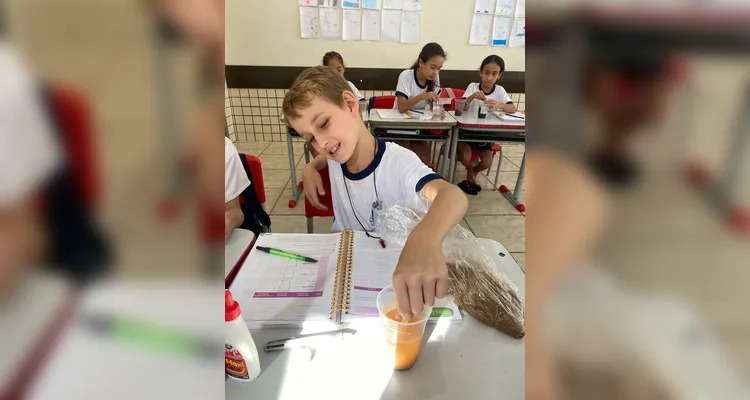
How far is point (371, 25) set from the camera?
4.05 m

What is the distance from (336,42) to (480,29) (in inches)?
62.2

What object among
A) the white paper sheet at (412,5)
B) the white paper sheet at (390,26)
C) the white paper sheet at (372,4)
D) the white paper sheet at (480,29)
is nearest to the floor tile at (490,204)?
the white paper sheet at (480,29)

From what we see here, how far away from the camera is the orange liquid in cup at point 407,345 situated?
2.11 ft

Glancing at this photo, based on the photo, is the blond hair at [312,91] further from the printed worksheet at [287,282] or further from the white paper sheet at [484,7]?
the white paper sheet at [484,7]

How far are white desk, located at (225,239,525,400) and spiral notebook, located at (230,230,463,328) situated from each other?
42 mm

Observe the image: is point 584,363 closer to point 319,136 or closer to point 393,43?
point 319,136

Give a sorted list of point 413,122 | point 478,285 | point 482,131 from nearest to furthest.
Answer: point 478,285 < point 413,122 < point 482,131

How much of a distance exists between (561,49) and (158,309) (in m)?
0.15

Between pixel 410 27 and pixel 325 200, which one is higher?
pixel 410 27

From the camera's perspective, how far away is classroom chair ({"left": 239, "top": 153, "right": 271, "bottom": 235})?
4.92 feet

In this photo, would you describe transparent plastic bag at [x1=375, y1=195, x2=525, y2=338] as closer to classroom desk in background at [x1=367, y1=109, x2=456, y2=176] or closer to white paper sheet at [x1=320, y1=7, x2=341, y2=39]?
classroom desk in background at [x1=367, y1=109, x2=456, y2=176]

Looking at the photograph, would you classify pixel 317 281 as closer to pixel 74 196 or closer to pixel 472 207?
pixel 74 196

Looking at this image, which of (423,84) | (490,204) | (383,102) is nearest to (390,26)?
(423,84)

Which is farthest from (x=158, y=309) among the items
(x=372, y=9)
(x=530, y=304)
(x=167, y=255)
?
(x=372, y=9)
